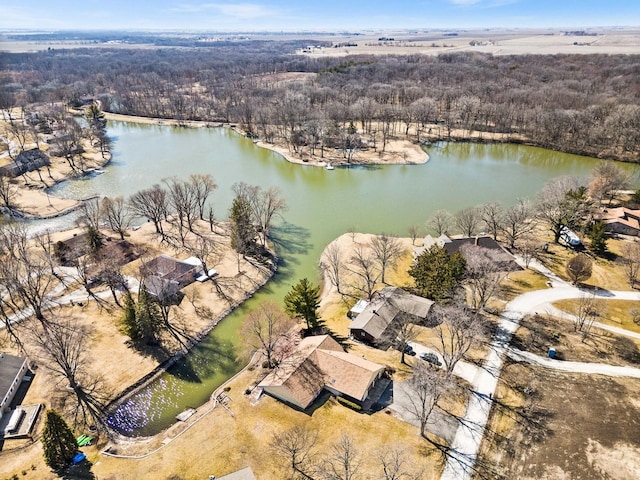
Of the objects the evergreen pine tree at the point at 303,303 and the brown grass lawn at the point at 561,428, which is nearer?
the brown grass lawn at the point at 561,428

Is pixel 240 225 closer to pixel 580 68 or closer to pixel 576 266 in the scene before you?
pixel 576 266

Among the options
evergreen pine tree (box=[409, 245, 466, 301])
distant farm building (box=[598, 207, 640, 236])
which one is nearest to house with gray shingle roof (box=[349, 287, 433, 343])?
evergreen pine tree (box=[409, 245, 466, 301])

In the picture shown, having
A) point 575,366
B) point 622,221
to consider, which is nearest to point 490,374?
point 575,366

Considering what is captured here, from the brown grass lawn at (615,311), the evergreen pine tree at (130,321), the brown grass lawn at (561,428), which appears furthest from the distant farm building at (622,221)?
the evergreen pine tree at (130,321)

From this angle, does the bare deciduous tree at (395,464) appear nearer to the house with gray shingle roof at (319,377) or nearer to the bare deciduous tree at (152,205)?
the house with gray shingle roof at (319,377)

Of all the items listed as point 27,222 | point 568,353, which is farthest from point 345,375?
point 27,222

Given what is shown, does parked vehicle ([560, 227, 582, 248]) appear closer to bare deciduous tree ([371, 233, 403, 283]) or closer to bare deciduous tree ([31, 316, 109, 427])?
bare deciduous tree ([371, 233, 403, 283])

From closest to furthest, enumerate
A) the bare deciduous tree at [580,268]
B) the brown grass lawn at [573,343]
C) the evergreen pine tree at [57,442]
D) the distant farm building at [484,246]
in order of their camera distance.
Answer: the evergreen pine tree at [57,442] < the brown grass lawn at [573,343] < the bare deciduous tree at [580,268] < the distant farm building at [484,246]
